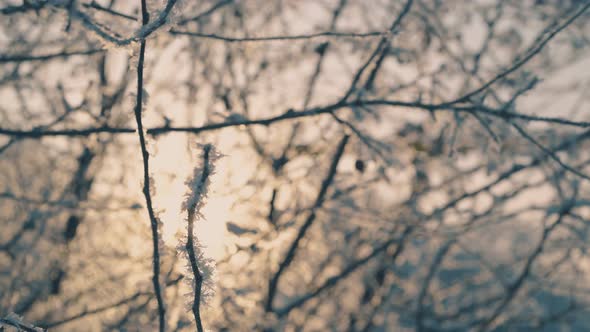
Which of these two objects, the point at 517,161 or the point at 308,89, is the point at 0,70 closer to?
the point at 308,89

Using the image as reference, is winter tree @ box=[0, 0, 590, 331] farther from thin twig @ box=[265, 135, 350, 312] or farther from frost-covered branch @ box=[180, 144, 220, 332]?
frost-covered branch @ box=[180, 144, 220, 332]

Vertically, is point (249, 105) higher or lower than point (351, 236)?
higher

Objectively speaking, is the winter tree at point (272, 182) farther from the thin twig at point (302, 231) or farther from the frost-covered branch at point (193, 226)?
the frost-covered branch at point (193, 226)

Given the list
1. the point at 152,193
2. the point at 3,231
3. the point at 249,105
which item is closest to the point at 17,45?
the point at 249,105

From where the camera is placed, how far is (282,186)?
317 centimetres

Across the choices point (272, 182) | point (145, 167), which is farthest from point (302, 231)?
point (145, 167)

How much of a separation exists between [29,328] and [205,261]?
1.42 feet

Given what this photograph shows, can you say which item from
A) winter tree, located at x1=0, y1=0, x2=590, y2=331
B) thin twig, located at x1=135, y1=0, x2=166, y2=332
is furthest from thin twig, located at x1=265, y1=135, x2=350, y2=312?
thin twig, located at x1=135, y1=0, x2=166, y2=332

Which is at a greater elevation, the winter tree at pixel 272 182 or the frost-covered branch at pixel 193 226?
the winter tree at pixel 272 182

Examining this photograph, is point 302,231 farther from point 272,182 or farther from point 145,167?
point 145,167

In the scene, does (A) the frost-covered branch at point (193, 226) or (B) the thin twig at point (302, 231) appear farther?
(B) the thin twig at point (302, 231)

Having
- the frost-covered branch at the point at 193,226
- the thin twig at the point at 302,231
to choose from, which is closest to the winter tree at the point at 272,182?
the thin twig at the point at 302,231

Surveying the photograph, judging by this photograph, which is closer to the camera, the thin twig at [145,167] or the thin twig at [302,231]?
the thin twig at [145,167]

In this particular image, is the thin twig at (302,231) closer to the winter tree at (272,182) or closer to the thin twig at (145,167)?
the winter tree at (272,182)
